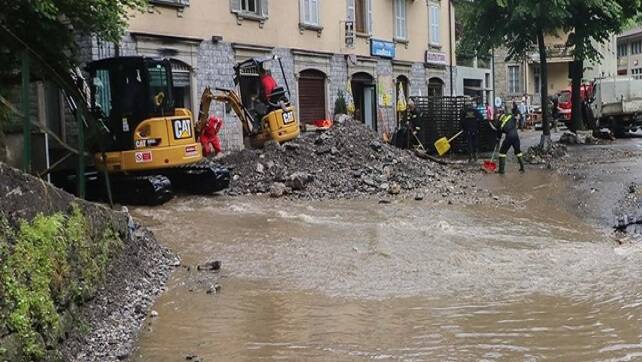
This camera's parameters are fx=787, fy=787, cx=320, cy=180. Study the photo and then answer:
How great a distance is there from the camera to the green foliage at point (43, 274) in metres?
5.06

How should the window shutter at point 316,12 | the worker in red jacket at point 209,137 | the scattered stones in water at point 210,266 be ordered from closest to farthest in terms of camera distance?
the scattered stones in water at point 210,266
the worker in red jacket at point 209,137
the window shutter at point 316,12

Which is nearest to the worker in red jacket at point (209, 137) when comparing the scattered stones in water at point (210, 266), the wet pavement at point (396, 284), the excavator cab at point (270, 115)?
the excavator cab at point (270, 115)

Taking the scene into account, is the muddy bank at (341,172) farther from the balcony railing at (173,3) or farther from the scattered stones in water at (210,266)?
the scattered stones in water at (210,266)

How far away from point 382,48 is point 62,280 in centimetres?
2309

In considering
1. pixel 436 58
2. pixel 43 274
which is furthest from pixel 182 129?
pixel 436 58

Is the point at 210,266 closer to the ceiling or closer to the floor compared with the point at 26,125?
closer to the floor

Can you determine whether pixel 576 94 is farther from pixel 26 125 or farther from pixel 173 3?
pixel 26 125

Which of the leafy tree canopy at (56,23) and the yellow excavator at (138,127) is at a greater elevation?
the leafy tree canopy at (56,23)

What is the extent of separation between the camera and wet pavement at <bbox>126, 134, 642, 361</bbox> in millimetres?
6379

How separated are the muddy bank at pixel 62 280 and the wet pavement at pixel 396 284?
1.08 ft

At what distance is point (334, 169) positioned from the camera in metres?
16.8

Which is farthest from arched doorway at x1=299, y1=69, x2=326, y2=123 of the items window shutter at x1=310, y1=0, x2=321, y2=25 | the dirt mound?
the dirt mound

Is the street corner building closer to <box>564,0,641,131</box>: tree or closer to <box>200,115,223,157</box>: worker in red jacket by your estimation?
<box>200,115,223,157</box>: worker in red jacket

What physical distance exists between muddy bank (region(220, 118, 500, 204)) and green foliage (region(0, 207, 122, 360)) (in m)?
8.34
